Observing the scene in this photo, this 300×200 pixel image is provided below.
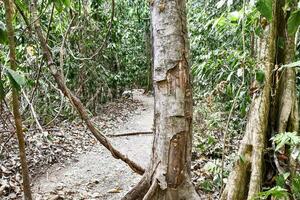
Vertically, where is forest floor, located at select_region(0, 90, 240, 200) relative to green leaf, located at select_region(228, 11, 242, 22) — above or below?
below

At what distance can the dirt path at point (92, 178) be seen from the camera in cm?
338

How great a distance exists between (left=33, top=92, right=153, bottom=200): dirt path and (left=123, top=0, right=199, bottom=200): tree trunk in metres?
0.94

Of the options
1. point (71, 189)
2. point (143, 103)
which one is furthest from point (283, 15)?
point (143, 103)

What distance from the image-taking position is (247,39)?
352cm

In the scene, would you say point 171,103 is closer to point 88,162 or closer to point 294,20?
point 294,20

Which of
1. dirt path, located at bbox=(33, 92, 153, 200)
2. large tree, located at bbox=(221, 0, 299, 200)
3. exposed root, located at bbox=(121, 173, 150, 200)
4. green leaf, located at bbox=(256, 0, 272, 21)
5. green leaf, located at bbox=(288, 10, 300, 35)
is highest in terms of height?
green leaf, located at bbox=(256, 0, 272, 21)

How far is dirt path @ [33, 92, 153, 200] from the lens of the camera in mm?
3375

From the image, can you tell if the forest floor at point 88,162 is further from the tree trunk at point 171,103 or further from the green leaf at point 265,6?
the green leaf at point 265,6

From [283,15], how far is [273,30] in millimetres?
122

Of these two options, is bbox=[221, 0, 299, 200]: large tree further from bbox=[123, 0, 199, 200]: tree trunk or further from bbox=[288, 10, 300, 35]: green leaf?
bbox=[288, 10, 300, 35]: green leaf

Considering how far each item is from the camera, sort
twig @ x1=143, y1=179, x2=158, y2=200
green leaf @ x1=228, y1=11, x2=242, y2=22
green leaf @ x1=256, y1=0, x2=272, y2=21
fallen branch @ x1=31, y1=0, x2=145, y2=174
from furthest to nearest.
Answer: fallen branch @ x1=31, y1=0, x2=145, y2=174 < green leaf @ x1=228, y1=11, x2=242, y2=22 < twig @ x1=143, y1=179, x2=158, y2=200 < green leaf @ x1=256, y1=0, x2=272, y2=21

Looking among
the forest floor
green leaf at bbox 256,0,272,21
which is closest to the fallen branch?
the forest floor

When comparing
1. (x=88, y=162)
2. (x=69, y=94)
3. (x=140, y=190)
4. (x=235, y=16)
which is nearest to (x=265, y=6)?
(x=235, y=16)

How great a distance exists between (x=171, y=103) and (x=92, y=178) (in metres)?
2.02
